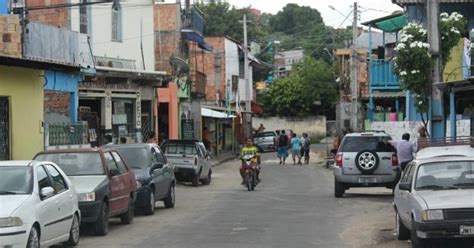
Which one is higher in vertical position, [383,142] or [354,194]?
[383,142]

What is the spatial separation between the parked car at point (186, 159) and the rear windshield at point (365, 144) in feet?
26.1

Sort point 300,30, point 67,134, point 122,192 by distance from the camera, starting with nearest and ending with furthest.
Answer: point 122,192 → point 67,134 → point 300,30

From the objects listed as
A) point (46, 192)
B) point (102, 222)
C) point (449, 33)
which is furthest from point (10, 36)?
point (449, 33)

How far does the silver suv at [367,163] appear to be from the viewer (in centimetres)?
2231

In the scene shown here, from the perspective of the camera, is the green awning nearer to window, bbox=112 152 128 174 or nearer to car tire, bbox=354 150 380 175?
car tire, bbox=354 150 380 175

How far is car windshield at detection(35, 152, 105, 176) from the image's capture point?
588 inches

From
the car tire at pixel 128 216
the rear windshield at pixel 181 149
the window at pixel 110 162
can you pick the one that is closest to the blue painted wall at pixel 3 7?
the window at pixel 110 162

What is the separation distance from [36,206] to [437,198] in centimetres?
577

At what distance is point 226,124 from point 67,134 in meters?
39.9

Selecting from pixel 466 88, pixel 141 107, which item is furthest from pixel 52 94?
pixel 466 88

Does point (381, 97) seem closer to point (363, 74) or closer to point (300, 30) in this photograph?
point (363, 74)

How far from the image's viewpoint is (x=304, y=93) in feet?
261

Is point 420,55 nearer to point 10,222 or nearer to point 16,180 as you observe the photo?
point 16,180

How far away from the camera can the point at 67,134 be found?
23.8 metres
